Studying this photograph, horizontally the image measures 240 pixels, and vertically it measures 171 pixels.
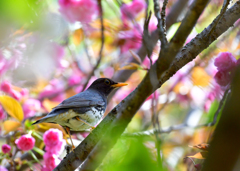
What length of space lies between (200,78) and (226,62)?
1.19 meters

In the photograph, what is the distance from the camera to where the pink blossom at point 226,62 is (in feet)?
6.09

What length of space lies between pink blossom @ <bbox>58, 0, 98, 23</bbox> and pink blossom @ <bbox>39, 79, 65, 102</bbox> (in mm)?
1367

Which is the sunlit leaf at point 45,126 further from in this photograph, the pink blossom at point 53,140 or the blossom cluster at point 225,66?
the blossom cluster at point 225,66

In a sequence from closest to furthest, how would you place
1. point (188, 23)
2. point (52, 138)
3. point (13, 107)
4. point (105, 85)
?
point (188, 23) → point (52, 138) → point (13, 107) → point (105, 85)

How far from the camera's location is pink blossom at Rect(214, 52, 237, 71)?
1855 millimetres

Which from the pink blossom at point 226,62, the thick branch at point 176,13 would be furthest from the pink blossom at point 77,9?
the pink blossom at point 226,62

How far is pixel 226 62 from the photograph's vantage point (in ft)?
6.15

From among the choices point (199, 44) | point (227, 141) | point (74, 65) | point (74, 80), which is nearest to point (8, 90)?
point (74, 80)

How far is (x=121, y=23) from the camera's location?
3693mm

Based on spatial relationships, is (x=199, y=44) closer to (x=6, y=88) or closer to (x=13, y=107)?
(x=13, y=107)

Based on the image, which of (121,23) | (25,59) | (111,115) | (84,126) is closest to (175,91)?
(121,23)

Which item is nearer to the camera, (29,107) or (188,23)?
(188,23)

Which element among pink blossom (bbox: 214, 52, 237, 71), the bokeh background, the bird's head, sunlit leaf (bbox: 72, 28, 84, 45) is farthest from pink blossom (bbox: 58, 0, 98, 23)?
pink blossom (bbox: 214, 52, 237, 71)

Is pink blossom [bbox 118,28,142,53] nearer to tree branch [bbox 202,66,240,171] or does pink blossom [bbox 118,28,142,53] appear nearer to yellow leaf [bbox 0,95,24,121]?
yellow leaf [bbox 0,95,24,121]
